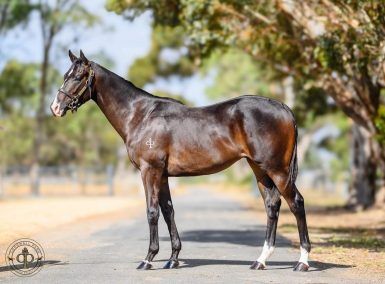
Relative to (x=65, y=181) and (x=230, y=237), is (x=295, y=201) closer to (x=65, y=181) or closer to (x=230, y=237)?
(x=230, y=237)

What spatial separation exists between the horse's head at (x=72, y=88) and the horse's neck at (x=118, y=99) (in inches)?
11.6

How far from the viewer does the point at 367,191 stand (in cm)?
2923

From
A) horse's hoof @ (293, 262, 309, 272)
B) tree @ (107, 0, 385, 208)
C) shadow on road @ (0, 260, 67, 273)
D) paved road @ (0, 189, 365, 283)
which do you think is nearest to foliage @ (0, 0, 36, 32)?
tree @ (107, 0, 385, 208)

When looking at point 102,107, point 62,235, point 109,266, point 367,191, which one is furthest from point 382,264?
point 367,191

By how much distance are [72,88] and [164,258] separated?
3.07 meters

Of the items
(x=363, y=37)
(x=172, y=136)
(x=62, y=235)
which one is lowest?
(x=62, y=235)

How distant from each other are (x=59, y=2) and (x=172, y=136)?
3421 cm

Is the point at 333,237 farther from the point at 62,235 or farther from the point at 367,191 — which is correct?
the point at 367,191

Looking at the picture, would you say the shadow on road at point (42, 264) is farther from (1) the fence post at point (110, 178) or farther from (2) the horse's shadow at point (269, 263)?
(1) the fence post at point (110, 178)

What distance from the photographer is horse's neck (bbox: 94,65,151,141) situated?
11.2 m

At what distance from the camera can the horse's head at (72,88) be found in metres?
11.0

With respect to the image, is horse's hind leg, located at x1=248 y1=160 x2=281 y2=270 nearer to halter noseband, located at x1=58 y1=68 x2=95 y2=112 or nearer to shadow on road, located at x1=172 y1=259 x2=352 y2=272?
shadow on road, located at x1=172 y1=259 x2=352 y2=272

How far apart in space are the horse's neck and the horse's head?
0.30 m

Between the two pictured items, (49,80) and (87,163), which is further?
(87,163)
